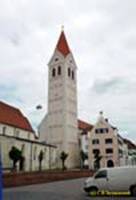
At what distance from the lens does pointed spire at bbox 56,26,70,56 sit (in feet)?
319

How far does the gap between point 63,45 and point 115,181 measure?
3232 inches

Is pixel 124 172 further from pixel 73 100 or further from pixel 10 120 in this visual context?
pixel 73 100

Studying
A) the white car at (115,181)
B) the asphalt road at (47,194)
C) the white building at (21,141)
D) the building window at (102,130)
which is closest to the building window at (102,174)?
the white car at (115,181)

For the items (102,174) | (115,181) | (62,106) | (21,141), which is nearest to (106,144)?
(62,106)

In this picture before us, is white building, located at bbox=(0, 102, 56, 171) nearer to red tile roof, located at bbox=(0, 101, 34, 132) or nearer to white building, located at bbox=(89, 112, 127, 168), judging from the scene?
red tile roof, located at bbox=(0, 101, 34, 132)

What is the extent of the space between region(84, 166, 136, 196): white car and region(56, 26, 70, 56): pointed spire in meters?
77.2

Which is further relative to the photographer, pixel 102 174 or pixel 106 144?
pixel 106 144

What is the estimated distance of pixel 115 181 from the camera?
67.3 feet

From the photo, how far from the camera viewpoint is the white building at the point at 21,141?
183ft

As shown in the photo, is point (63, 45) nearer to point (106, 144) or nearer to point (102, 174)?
point (106, 144)

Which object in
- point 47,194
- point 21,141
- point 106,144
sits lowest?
point 47,194

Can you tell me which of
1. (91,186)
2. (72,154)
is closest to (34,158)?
(72,154)

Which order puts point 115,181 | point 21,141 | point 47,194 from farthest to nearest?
1. point 21,141
2. point 47,194
3. point 115,181

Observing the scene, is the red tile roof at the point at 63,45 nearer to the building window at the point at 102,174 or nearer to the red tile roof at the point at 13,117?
the red tile roof at the point at 13,117
